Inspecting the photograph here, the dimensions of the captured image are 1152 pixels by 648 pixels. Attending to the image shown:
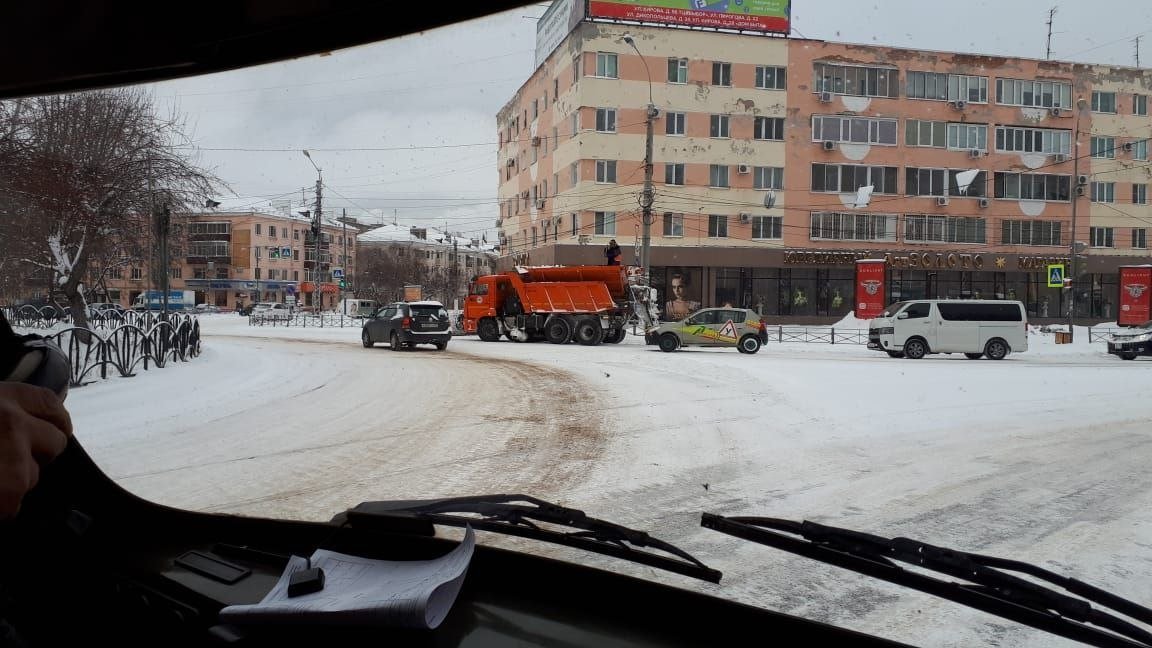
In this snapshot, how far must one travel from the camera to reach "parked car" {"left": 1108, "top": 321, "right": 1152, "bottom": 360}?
8.03ft

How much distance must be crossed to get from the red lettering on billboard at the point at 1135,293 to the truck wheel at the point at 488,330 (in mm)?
22922

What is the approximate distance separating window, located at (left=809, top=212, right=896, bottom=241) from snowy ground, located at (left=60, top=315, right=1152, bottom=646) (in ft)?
3.19

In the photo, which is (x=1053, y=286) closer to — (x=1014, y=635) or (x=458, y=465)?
(x=1014, y=635)

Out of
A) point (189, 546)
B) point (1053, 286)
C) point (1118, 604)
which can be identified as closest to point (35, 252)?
point (189, 546)

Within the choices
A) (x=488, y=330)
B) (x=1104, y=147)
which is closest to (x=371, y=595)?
(x=1104, y=147)

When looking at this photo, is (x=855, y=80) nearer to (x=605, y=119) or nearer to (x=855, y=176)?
(x=855, y=176)

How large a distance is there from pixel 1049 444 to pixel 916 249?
2.44 metres

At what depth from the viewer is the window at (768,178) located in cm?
255

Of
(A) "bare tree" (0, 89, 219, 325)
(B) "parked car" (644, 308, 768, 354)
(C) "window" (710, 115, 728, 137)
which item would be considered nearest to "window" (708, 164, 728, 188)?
(C) "window" (710, 115, 728, 137)

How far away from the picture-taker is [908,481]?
356cm

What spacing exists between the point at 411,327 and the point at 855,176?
1789 cm

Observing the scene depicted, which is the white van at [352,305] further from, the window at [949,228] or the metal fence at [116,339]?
the window at [949,228]

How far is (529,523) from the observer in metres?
1.84

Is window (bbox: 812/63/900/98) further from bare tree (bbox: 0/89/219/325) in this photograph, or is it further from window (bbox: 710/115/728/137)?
bare tree (bbox: 0/89/219/325)
